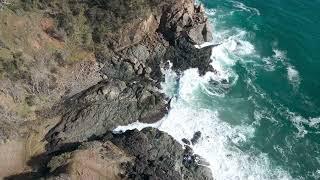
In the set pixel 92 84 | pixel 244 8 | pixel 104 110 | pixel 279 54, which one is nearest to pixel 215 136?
pixel 104 110

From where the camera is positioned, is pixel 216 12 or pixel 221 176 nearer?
pixel 221 176

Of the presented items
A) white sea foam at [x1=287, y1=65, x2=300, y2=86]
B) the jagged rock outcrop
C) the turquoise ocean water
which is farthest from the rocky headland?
white sea foam at [x1=287, y1=65, x2=300, y2=86]

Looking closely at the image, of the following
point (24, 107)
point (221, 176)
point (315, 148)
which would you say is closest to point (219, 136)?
point (221, 176)

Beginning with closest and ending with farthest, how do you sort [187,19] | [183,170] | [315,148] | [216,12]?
1. [183,170]
2. [315,148]
3. [187,19]
4. [216,12]

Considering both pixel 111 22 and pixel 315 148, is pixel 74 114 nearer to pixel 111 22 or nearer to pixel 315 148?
pixel 111 22

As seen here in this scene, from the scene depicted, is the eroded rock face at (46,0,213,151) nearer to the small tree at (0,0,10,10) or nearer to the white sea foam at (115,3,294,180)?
the white sea foam at (115,3,294,180)

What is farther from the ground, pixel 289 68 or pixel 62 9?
pixel 62 9

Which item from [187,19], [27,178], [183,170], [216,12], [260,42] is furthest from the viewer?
[216,12]

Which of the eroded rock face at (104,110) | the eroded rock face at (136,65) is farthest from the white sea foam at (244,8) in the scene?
the eroded rock face at (104,110)
